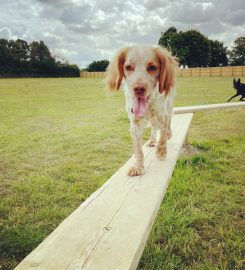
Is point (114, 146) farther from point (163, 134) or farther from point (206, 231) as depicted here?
point (206, 231)

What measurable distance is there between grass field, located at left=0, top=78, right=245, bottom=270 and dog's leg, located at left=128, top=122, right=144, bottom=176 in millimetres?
551

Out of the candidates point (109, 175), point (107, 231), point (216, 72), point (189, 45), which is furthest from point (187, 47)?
point (107, 231)

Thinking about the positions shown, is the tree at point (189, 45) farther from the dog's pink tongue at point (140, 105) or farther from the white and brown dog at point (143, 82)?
the dog's pink tongue at point (140, 105)

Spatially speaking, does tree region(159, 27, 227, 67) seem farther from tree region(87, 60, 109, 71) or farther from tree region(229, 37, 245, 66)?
tree region(229, 37, 245, 66)

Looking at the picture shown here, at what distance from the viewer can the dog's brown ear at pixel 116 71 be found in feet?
10.9

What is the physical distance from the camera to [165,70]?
128 inches

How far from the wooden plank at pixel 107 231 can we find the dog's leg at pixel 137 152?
12 cm

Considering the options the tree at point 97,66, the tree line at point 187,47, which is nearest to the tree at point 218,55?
the tree line at point 187,47

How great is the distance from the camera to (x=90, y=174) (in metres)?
4.48

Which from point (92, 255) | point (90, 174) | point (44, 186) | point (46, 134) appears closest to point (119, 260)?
point (92, 255)

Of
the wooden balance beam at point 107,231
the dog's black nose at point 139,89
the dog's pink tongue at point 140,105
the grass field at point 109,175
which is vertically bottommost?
the grass field at point 109,175

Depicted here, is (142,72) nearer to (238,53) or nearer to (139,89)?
(139,89)

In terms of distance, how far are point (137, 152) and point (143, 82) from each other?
0.76 m

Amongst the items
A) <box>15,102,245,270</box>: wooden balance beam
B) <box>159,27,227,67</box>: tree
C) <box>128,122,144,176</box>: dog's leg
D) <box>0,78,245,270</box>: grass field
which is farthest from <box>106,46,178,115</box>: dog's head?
<box>159,27,227,67</box>: tree
